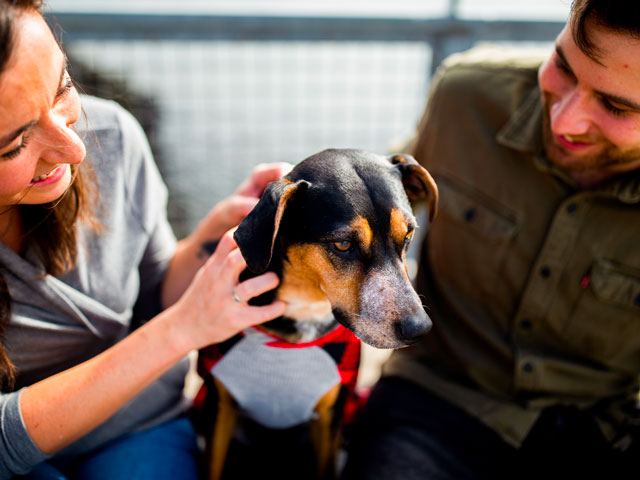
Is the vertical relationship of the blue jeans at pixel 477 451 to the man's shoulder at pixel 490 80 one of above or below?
below

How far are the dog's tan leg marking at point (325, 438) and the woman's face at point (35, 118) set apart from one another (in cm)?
129

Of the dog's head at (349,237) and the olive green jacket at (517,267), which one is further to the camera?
the olive green jacket at (517,267)

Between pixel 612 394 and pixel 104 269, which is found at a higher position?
pixel 104 269

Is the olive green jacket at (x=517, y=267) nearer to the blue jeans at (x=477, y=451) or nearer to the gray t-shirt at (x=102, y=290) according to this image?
the blue jeans at (x=477, y=451)

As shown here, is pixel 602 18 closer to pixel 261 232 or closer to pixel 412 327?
pixel 412 327

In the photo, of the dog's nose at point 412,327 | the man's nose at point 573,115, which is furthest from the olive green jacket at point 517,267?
the dog's nose at point 412,327

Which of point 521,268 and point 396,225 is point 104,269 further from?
point 521,268

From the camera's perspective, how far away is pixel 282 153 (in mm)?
3945

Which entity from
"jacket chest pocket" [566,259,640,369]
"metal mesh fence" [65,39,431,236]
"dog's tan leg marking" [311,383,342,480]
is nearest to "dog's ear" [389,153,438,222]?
"jacket chest pocket" [566,259,640,369]

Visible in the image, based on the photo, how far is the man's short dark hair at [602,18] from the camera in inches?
61.4

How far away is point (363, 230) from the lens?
5.42ft

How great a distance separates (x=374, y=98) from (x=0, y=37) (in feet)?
9.37

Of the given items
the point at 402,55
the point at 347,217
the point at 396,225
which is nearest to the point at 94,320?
the point at 347,217

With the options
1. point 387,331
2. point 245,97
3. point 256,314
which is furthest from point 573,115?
point 245,97
